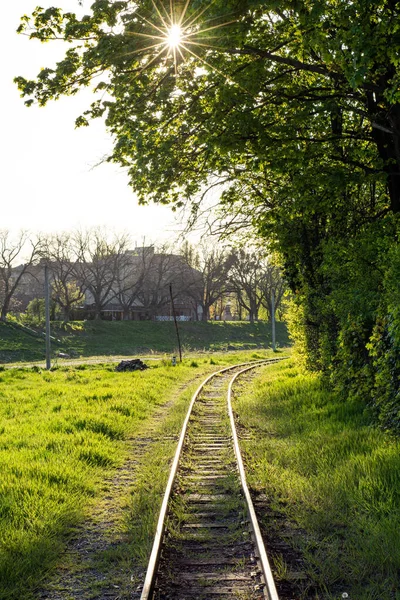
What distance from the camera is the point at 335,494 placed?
6758mm

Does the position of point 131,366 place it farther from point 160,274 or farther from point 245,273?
point 245,273

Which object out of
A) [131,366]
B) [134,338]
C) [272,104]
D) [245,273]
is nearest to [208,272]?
[245,273]

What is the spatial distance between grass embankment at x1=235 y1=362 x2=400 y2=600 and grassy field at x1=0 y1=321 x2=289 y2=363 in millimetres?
36928

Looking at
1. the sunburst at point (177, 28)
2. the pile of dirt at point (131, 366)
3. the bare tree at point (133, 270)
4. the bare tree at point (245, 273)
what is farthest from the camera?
the bare tree at point (245, 273)

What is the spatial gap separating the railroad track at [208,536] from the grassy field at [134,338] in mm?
37539

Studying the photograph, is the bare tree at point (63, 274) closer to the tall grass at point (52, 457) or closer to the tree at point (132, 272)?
the tree at point (132, 272)

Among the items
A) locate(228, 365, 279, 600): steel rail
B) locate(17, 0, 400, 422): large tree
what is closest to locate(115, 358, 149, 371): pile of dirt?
locate(17, 0, 400, 422): large tree

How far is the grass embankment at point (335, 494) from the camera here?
16.3 feet

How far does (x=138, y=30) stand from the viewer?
824 cm

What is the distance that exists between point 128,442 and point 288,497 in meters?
4.64

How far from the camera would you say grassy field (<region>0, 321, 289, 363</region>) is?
50562 mm

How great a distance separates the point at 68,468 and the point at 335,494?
396 centimetres

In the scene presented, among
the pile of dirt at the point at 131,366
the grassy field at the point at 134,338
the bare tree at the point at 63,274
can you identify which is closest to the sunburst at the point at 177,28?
the pile of dirt at the point at 131,366

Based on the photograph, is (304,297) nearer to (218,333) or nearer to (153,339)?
(153,339)
